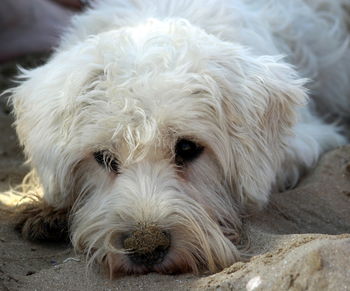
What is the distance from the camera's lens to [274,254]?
294 centimetres

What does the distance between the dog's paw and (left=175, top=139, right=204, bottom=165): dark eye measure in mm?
745

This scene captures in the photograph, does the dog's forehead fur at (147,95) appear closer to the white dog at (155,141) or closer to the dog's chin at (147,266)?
the white dog at (155,141)

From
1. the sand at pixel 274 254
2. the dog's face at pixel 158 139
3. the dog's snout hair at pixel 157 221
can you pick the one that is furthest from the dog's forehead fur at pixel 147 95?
the sand at pixel 274 254

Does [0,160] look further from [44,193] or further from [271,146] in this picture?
[271,146]

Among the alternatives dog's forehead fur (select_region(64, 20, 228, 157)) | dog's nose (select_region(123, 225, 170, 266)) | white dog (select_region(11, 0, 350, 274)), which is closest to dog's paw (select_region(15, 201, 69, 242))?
white dog (select_region(11, 0, 350, 274))

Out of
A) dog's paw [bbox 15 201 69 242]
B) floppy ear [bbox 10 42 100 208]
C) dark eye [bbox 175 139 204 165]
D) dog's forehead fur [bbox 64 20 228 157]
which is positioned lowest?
dog's paw [bbox 15 201 69 242]

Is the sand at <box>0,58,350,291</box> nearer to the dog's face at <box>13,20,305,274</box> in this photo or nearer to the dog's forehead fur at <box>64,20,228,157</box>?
the dog's face at <box>13,20,305,274</box>

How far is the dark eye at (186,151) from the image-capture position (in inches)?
133

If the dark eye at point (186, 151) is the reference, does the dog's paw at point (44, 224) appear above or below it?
below

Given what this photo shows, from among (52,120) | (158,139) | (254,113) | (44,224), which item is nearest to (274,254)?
(158,139)

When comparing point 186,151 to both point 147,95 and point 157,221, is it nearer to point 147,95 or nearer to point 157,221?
point 147,95

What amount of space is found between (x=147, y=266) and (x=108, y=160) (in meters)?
0.57

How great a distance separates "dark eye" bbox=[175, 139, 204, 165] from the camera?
133 inches

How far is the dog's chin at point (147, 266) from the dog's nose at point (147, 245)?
18 millimetres
